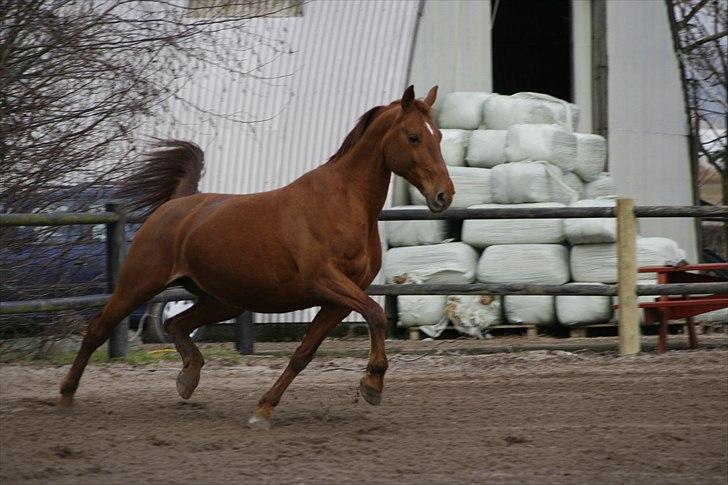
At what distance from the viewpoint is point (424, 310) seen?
1232 centimetres

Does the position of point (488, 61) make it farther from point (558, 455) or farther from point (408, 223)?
point (558, 455)

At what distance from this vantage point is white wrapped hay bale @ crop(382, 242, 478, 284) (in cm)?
1230

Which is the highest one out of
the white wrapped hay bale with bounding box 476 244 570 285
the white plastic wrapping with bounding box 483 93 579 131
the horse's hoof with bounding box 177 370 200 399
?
the white plastic wrapping with bounding box 483 93 579 131

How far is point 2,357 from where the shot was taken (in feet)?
31.1

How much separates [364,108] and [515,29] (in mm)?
9070

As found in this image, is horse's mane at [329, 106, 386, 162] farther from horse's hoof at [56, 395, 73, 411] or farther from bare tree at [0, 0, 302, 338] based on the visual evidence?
bare tree at [0, 0, 302, 338]

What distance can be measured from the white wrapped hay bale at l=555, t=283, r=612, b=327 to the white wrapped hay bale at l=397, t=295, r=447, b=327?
1.32m

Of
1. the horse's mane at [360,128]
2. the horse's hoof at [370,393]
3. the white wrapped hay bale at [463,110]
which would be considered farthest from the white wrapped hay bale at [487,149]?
the horse's hoof at [370,393]

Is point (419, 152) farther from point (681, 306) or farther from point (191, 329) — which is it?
point (681, 306)

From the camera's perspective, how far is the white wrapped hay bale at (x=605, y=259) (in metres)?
11.9

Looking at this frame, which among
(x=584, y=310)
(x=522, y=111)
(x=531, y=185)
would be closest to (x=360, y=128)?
(x=584, y=310)

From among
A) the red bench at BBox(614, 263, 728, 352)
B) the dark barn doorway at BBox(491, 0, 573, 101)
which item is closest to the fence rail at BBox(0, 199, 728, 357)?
the red bench at BBox(614, 263, 728, 352)

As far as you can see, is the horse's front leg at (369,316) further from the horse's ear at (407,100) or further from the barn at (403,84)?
the barn at (403,84)

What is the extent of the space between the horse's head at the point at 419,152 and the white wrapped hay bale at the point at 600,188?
7.46m
